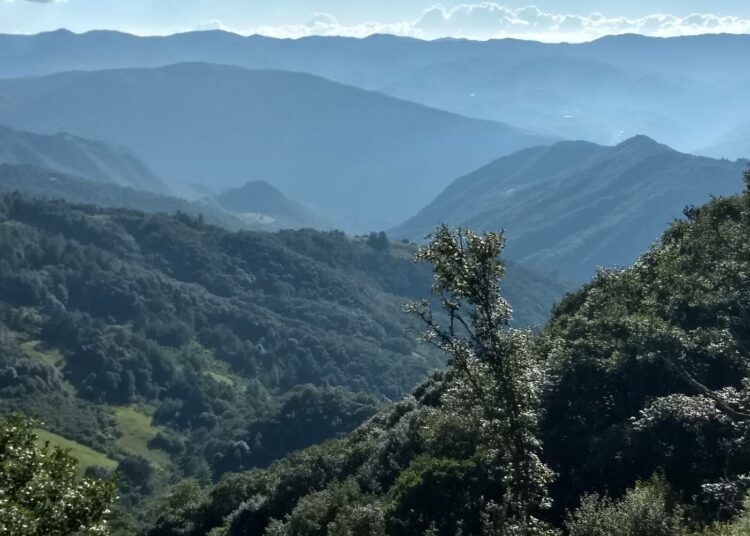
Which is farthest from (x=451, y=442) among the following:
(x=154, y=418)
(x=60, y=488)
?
(x=154, y=418)

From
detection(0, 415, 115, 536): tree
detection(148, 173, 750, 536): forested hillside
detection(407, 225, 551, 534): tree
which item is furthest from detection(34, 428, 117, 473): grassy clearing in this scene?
detection(407, 225, 551, 534): tree

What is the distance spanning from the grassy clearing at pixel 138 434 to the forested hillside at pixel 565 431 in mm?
82839

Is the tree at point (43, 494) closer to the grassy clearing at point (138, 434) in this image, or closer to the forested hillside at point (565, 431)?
the forested hillside at point (565, 431)

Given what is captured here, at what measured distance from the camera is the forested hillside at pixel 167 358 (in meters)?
112

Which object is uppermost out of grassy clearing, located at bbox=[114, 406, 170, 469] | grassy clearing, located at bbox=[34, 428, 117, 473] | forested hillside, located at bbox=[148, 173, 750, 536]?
forested hillside, located at bbox=[148, 173, 750, 536]

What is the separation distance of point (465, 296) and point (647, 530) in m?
5.88

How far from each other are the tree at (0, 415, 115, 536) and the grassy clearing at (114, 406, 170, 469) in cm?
10243

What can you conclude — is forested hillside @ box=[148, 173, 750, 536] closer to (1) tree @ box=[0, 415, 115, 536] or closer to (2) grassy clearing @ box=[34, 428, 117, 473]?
(1) tree @ box=[0, 415, 115, 536]

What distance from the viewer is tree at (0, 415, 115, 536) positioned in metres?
14.9

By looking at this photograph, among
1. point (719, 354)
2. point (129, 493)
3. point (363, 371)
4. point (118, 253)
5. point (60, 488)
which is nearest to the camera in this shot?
point (60, 488)

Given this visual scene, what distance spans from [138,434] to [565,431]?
110 m

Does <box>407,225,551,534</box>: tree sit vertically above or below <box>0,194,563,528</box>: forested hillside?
above

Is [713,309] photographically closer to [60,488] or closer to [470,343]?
[470,343]

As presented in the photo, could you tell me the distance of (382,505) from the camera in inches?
958
